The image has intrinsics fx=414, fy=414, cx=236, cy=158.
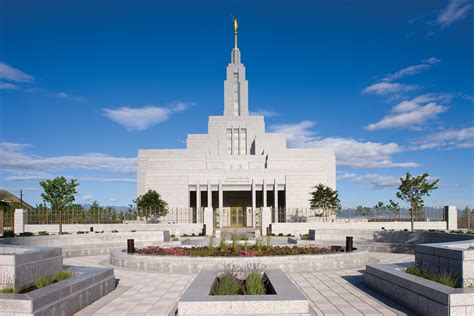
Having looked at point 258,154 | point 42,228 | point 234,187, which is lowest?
point 42,228

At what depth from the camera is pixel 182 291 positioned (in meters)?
12.0

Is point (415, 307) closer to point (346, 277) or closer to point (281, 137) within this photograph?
point (346, 277)

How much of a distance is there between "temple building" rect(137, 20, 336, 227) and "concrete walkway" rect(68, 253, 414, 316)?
83.8ft

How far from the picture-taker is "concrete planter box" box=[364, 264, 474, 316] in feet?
25.9

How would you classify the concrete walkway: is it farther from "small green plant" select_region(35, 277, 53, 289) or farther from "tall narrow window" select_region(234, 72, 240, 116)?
"tall narrow window" select_region(234, 72, 240, 116)

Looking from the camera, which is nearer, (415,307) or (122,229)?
(415,307)

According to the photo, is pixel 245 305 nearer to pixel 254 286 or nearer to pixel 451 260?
pixel 254 286

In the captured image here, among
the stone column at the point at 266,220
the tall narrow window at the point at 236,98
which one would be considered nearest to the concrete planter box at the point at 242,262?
the stone column at the point at 266,220

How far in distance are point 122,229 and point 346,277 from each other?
25.2 m

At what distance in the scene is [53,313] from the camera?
8.36 metres

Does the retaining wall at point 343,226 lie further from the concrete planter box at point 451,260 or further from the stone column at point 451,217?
the concrete planter box at point 451,260

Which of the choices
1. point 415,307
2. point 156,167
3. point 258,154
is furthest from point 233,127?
point 415,307

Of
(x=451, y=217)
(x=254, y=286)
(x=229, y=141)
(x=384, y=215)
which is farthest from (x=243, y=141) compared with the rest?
(x=254, y=286)

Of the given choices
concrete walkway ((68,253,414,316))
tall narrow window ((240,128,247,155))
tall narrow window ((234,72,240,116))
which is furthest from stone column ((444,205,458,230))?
tall narrow window ((234,72,240,116))
